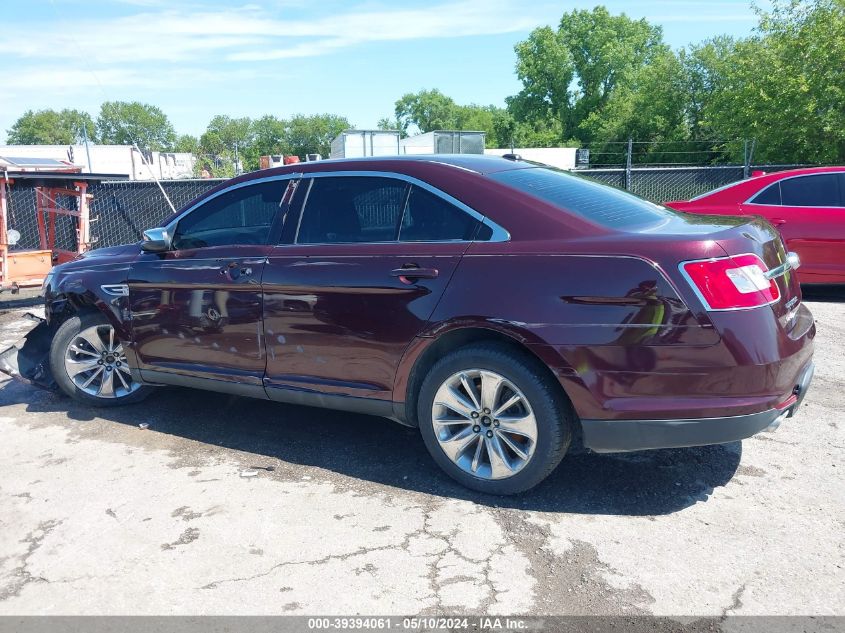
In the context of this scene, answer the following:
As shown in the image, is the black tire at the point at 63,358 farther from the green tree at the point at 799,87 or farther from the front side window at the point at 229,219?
the green tree at the point at 799,87

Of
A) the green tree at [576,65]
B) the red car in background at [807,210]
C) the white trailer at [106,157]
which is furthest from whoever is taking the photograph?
the green tree at [576,65]

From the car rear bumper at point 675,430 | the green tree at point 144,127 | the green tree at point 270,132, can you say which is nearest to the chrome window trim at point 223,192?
the car rear bumper at point 675,430

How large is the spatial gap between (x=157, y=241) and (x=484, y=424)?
257 cm

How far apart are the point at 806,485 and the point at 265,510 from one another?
109 inches

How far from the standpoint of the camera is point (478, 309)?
343cm

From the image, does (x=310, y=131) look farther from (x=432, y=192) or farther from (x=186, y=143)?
(x=432, y=192)

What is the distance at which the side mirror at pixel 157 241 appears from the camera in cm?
468

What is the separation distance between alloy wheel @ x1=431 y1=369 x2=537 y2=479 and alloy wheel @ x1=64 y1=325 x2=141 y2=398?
2.78 m

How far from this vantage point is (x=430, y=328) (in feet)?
11.8

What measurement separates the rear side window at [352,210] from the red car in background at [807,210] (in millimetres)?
5617

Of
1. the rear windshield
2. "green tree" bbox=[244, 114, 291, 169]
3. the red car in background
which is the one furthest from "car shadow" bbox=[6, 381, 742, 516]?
"green tree" bbox=[244, 114, 291, 169]

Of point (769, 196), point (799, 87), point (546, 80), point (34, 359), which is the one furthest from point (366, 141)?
point (546, 80)

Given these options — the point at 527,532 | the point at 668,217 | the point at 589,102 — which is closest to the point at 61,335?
the point at 527,532

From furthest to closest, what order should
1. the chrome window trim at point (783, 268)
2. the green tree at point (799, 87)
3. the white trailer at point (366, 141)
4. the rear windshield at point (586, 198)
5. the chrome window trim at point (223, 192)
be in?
the white trailer at point (366, 141), the green tree at point (799, 87), the chrome window trim at point (223, 192), the rear windshield at point (586, 198), the chrome window trim at point (783, 268)
